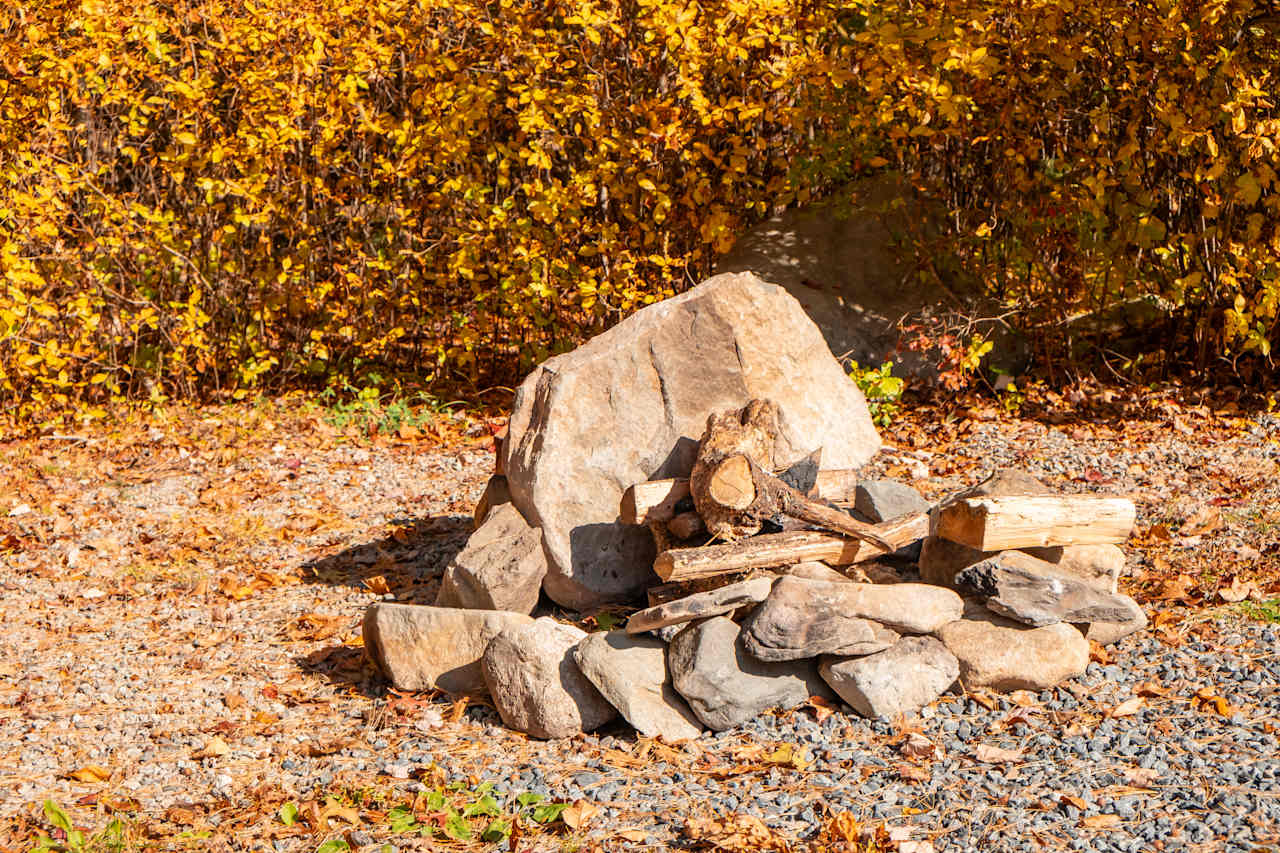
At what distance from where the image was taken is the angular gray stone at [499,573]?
4426 millimetres

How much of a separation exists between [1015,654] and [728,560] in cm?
95

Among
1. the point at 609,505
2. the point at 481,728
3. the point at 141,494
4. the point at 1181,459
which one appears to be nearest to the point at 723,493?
the point at 609,505

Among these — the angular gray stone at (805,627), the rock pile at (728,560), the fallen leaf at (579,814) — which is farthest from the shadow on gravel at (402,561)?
the fallen leaf at (579,814)

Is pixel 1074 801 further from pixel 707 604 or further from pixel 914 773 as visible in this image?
pixel 707 604

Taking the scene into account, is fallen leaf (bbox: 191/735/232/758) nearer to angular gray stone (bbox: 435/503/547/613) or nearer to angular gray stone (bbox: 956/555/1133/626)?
angular gray stone (bbox: 435/503/547/613)

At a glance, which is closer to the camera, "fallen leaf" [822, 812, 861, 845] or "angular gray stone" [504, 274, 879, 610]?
"fallen leaf" [822, 812, 861, 845]

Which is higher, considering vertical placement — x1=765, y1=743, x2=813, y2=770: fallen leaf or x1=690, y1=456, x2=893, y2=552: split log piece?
x1=690, y1=456, x2=893, y2=552: split log piece

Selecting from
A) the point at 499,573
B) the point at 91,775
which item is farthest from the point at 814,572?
the point at 91,775

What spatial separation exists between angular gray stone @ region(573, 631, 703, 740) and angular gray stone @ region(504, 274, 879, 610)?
0.73 metres

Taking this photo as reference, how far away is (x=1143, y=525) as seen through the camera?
17.3ft

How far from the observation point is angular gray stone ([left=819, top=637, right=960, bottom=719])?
368 centimetres

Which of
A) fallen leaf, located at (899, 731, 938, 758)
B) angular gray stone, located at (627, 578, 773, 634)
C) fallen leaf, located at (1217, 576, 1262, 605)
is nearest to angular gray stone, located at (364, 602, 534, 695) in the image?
angular gray stone, located at (627, 578, 773, 634)

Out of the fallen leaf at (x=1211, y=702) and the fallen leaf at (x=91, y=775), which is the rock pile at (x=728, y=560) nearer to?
the fallen leaf at (x=1211, y=702)

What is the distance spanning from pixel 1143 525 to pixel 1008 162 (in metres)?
2.60
